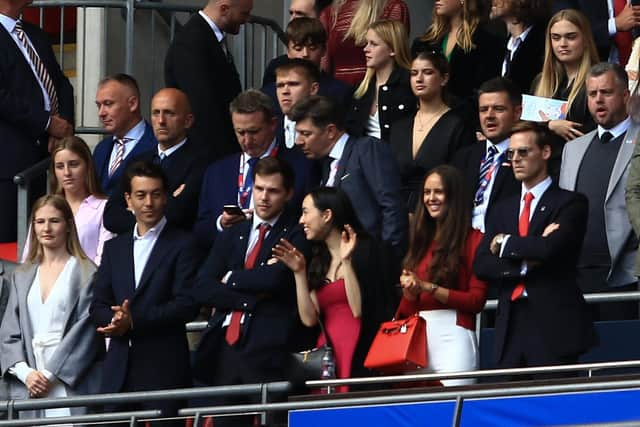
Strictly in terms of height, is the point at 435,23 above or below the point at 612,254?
above

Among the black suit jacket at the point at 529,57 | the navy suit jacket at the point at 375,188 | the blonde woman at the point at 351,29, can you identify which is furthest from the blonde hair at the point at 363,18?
the navy suit jacket at the point at 375,188

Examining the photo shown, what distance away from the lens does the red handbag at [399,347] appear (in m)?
13.0

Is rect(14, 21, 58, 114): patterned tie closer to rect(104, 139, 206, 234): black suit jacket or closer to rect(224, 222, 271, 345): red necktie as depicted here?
rect(104, 139, 206, 234): black suit jacket

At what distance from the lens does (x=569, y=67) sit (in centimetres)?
1551

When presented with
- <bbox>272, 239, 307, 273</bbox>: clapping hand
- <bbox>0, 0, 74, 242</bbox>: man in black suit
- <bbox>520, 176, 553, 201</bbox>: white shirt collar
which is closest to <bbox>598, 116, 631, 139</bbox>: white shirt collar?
A: <bbox>520, 176, 553, 201</bbox>: white shirt collar

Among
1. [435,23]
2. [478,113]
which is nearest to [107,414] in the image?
[478,113]

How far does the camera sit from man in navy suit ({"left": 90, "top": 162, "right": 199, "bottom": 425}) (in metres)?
13.9

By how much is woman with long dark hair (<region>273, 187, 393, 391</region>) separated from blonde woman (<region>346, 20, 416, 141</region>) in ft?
8.04

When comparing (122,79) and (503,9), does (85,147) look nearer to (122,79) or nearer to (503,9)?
(122,79)

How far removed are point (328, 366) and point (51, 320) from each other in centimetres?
218

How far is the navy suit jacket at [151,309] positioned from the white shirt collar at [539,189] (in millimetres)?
2123

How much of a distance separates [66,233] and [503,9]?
372 centimetres

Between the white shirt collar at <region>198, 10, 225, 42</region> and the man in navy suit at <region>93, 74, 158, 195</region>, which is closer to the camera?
the man in navy suit at <region>93, 74, 158, 195</region>

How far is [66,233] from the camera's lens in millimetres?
14570
